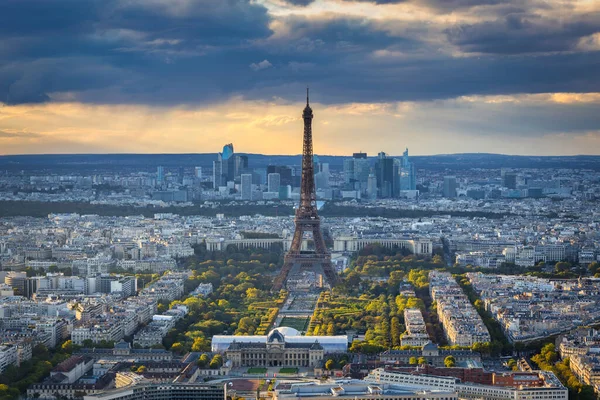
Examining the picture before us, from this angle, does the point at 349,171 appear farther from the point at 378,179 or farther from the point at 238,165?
the point at 238,165

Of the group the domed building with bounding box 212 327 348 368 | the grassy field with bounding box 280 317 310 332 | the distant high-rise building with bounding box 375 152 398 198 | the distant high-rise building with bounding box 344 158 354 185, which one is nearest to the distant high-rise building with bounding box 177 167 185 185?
the distant high-rise building with bounding box 344 158 354 185

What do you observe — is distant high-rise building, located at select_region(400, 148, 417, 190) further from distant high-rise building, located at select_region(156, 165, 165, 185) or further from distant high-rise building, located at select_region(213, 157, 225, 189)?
distant high-rise building, located at select_region(156, 165, 165, 185)

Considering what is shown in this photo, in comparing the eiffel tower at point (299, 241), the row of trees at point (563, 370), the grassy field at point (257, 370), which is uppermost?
the eiffel tower at point (299, 241)

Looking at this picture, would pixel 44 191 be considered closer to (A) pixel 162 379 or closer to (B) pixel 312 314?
(B) pixel 312 314

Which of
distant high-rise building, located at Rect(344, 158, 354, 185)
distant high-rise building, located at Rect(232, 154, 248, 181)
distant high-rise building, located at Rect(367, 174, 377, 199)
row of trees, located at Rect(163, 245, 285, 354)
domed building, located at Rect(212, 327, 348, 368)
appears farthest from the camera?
distant high-rise building, located at Rect(344, 158, 354, 185)

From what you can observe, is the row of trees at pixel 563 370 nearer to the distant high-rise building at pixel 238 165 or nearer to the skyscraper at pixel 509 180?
the distant high-rise building at pixel 238 165

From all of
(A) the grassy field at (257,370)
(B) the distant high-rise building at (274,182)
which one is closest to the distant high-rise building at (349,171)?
(B) the distant high-rise building at (274,182)

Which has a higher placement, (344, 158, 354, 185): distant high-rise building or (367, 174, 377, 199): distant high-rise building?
(344, 158, 354, 185): distant high-rise building

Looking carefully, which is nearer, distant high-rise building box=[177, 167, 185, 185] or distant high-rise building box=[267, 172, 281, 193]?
distant high-rise building box=[267, 172, 281, 193]
